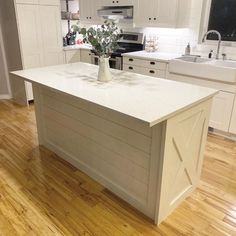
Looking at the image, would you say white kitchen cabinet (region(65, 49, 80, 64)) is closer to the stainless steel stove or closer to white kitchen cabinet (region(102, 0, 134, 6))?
the stainless steel stove

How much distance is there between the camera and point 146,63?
3.58 metres

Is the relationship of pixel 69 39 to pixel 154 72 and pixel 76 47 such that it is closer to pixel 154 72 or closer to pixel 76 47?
pixel 76 47

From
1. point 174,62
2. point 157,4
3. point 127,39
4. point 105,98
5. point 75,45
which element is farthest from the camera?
point 75,45

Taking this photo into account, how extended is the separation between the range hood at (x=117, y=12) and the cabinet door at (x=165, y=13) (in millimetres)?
524

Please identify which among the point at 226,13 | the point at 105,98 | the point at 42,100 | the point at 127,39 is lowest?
the point at 42,100

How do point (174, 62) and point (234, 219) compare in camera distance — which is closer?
A: point (234, 219)

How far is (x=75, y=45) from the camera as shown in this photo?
493 centimetres

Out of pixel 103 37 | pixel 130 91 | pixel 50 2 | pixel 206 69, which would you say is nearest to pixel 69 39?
pixel 50 2

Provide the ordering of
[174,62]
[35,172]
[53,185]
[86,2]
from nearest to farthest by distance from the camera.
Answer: [53,185] → [35,172] → [174,62] → [86,2]

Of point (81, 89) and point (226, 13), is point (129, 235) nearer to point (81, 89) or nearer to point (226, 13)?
point (81, 89)

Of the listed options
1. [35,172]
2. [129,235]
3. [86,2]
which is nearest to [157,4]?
[86,2]

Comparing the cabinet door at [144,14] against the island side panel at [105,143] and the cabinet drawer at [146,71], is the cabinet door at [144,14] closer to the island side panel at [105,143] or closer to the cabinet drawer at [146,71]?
the cabinet drawer at [146,71]

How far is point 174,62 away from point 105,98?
1806 mm

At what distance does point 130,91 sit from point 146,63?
1.84 metres
